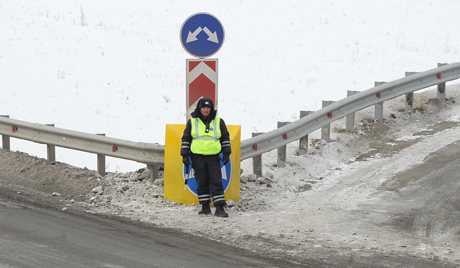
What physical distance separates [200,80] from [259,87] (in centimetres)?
1080

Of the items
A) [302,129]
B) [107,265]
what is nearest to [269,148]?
[302,129]

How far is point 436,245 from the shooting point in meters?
7.04

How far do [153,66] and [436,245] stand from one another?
49.9 feet

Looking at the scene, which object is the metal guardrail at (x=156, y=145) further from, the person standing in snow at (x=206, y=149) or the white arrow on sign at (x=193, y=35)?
the white arrow on sign at (x=193, y=35)

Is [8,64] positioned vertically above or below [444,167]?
above

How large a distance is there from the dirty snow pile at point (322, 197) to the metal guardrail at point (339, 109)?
44 centimetres

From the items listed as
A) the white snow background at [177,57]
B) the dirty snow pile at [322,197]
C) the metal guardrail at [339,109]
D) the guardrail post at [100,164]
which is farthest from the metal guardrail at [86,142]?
the white snow background at [177,57]

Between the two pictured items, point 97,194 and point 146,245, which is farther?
point 97,194

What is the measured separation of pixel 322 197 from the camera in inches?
372

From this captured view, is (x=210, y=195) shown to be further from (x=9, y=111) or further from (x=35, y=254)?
(x=9, y=111)

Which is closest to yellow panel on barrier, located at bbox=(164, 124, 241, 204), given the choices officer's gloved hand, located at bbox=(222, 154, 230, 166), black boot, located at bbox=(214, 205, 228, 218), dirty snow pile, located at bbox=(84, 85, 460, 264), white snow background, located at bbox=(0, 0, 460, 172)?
dirty snow pile, located at bbox=(84, 85, 460, 264)

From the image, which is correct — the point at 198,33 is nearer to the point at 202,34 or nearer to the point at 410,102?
the point at 202,34

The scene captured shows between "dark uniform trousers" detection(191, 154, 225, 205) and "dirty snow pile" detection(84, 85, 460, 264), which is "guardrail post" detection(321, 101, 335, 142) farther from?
"dark uniform trousers" detection(191, 154, 225, 205)

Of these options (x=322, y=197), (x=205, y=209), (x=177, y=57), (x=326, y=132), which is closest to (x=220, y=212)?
(x=205, y=209)
